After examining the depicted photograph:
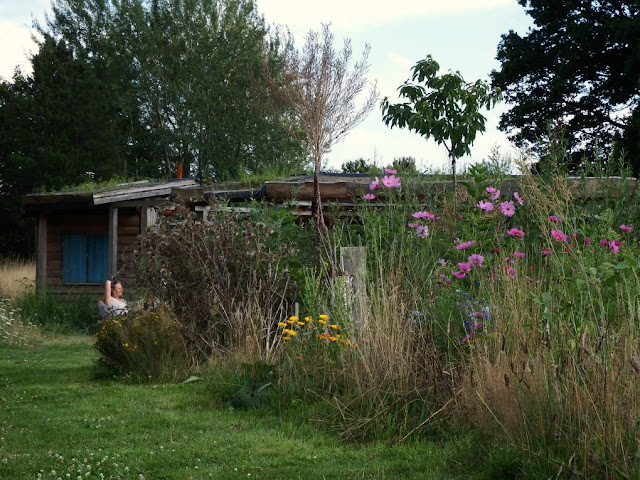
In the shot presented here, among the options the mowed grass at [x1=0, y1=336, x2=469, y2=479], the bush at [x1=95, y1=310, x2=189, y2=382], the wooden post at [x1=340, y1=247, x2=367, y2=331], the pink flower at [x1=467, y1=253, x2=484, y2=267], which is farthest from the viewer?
the bush at [x1=95, y1=310, x2=189, y2=382]

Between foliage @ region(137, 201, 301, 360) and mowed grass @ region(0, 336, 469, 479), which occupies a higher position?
foliage @ region(137, 201, 301, 360)

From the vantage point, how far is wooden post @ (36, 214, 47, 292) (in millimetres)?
15797

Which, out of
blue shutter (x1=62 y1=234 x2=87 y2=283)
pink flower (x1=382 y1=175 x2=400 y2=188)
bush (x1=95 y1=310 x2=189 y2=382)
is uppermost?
pink flower (x1=382 y1=175 x2=400 y2=188)

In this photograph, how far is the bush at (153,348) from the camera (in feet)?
24.5

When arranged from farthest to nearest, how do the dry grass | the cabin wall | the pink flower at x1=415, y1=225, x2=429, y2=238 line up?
the dry grass, the cabin wall, the pink flower at x1=415, y1=225, x2=429, y2=238

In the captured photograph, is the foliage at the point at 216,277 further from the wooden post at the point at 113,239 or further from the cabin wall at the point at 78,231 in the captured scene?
the cabin wall at the point at 78,231

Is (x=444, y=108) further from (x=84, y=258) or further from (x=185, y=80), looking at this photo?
(x=185, y=80)

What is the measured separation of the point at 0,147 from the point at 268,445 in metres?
28.7

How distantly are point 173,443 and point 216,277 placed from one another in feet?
9.46

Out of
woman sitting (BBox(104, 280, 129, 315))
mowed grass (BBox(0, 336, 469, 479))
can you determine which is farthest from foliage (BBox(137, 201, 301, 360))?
woman sitting (BBox(104, 280, 129, 315))

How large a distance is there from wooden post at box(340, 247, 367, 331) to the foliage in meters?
1.09

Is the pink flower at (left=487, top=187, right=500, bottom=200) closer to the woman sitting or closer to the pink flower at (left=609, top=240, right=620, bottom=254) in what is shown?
the pink flower at (left=609, top=240, right=620, bottom=254)

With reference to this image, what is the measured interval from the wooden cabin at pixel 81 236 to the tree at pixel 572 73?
12654mm

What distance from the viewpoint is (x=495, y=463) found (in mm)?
3906
